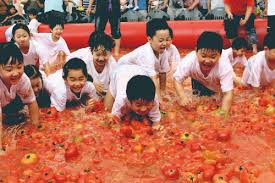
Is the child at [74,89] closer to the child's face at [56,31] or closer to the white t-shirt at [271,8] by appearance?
the child's face at [56,31]

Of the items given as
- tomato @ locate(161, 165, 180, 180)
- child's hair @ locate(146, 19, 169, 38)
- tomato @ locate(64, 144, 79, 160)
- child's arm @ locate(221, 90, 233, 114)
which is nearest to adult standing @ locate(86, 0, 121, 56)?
child's hair @ locate(146, 19, 169, 38)

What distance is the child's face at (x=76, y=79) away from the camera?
17.2ft

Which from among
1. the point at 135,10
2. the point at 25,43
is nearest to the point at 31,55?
the point at 25,43

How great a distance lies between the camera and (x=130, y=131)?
14.5 ft

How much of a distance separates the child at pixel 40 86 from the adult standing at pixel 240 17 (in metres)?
4.11

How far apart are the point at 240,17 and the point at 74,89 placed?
4.28m

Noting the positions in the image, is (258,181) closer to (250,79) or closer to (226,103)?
(226,103)

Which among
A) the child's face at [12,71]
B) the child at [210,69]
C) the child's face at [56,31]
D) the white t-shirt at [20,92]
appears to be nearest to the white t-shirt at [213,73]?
the child at [210,69]

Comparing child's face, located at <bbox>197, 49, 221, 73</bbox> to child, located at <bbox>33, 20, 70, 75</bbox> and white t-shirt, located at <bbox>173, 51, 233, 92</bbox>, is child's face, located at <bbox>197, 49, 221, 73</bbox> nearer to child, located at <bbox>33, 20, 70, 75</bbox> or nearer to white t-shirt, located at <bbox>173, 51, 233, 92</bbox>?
white t-shirt, located at <bbox>173, 51, 233, 92</bbox>

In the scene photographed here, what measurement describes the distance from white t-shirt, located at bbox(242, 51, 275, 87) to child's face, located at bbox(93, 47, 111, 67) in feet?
6.04

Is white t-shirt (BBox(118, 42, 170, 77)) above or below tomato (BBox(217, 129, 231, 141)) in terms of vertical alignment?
above

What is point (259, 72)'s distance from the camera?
227 inches

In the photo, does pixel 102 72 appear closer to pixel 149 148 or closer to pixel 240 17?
pixel 149 148

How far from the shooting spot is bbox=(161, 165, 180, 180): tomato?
3.68m
